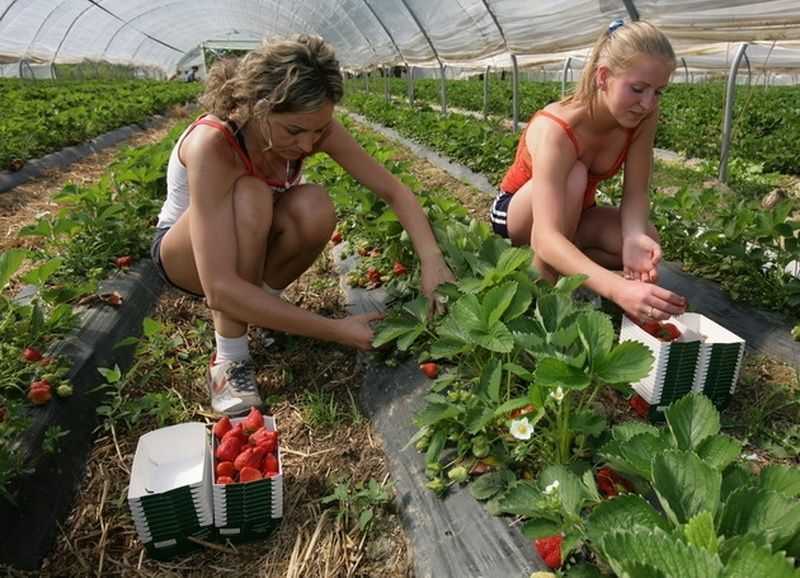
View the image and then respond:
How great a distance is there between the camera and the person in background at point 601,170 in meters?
2.01

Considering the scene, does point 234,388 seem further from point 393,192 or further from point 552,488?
point 552,488

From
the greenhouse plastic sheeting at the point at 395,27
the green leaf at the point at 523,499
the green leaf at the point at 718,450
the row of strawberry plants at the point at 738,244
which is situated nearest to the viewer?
the green leaf at the point at 718,450

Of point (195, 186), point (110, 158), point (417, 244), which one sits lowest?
point (110, 158)

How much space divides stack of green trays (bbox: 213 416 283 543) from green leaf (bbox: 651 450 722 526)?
3.22 feet

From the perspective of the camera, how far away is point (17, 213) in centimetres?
512

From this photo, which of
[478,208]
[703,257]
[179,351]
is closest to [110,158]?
[478,208]

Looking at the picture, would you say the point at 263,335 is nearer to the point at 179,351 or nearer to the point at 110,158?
the point at 179,351

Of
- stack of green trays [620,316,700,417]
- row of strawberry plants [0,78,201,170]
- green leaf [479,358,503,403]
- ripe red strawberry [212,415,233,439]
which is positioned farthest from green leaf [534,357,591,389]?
row of strawberry plants [0,78,201,170]

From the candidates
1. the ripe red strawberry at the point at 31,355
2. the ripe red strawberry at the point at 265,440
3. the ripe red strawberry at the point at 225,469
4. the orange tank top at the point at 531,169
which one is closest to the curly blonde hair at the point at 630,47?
the orange tank top at the point at 531,169

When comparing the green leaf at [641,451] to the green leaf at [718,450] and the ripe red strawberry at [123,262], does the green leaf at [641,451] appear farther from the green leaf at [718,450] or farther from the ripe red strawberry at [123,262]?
the ripe red strawberry at [123,262]

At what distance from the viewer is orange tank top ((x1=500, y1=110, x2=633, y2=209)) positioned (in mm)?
2306

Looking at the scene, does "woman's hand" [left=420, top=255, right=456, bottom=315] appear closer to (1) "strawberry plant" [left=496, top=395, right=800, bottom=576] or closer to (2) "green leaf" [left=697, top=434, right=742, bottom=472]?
(1) "strawberry plant" [left=496, top=395, right=800, bottom=576]

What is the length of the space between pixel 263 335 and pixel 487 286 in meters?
1.23

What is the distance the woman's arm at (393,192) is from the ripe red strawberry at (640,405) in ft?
2.44
